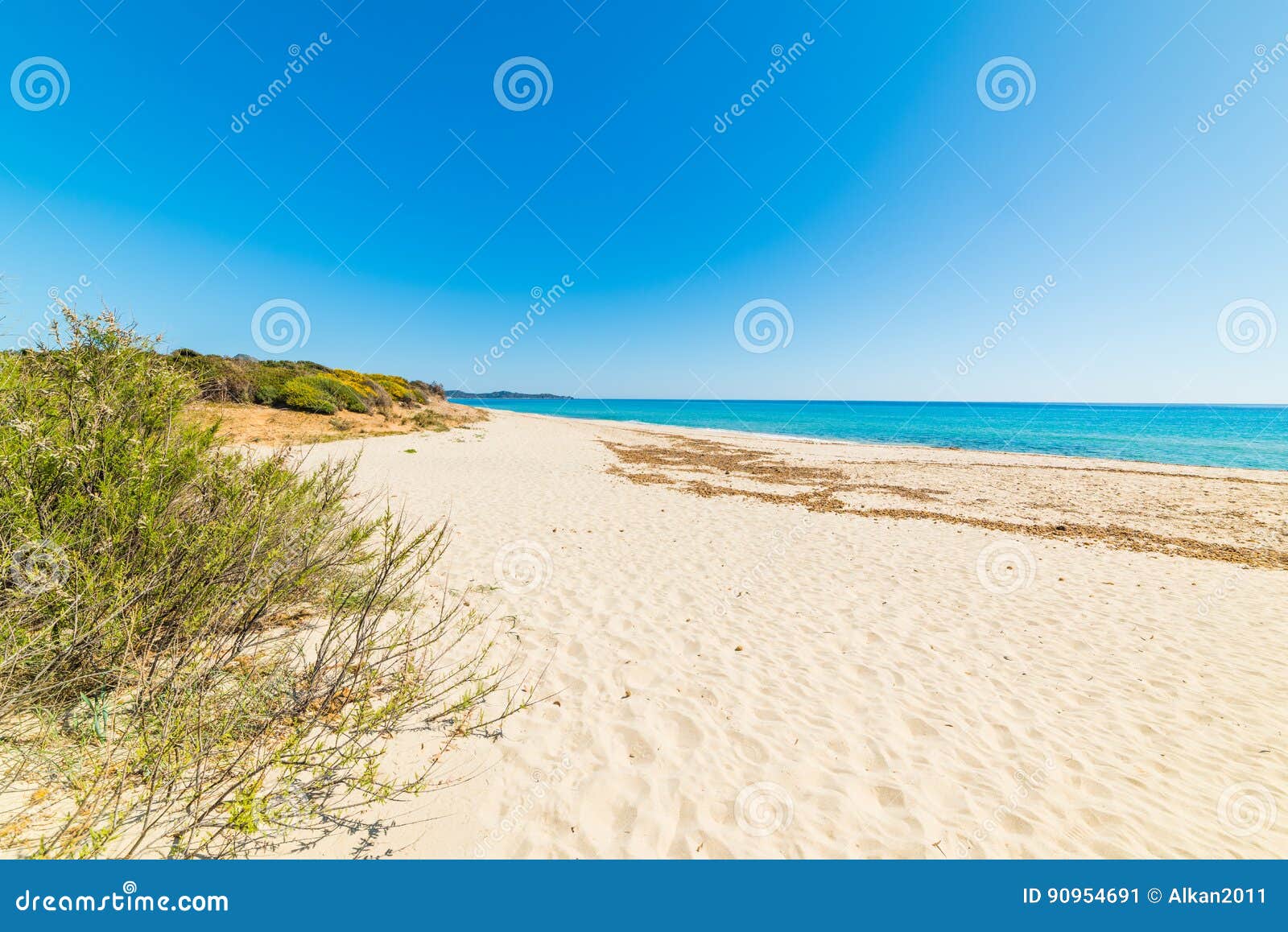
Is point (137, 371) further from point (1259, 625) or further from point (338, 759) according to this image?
point (1259, 625)

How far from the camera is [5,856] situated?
82.5 inches

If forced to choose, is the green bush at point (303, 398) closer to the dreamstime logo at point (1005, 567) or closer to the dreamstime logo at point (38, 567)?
the dreamstime logo at point (38, 567)

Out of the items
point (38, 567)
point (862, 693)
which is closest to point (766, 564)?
point (862, 693)

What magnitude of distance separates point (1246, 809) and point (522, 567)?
6.84m

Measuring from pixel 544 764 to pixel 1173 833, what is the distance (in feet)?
12.8

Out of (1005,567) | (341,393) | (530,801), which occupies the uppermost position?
(341,393)

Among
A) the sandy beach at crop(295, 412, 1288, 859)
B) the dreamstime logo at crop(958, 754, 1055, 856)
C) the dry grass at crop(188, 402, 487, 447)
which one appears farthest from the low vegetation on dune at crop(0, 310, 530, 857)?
the dry grass at crop(188, 402, 487, 447)

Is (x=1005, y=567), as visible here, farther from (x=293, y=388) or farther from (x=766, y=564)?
(x=293, y=388)

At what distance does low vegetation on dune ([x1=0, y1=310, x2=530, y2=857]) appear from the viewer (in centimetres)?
237

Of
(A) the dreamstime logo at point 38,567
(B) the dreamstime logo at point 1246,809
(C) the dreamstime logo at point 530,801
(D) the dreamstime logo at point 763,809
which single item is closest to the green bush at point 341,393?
(A) the dreamstime logo at point 38,567

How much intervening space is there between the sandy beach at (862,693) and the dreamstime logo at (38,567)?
2096mm

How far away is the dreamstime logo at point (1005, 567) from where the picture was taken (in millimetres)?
7102

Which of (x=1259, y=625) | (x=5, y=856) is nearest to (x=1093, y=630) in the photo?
(x=1259, y=625)

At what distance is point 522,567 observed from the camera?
22.5 ft
